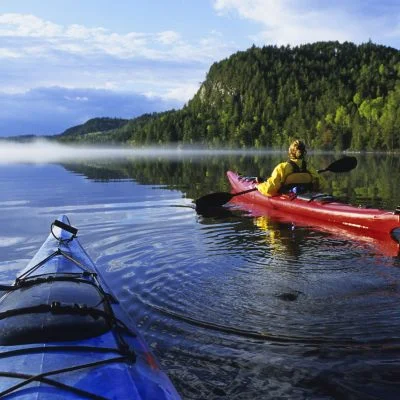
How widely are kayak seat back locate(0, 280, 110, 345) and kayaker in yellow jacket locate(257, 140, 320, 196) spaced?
29.3ft

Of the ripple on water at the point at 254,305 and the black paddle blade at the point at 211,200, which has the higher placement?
the black paddle blade at the point at 211,200

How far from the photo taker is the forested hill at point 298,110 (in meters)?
106

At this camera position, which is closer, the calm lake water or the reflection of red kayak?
the calm lake water

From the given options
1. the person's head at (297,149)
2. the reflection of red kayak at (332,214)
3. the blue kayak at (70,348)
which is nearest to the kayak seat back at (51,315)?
the blue kayak at (70,348)

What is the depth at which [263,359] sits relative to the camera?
4715 mm

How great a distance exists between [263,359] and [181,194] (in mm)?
14182

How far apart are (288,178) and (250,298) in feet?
23.1

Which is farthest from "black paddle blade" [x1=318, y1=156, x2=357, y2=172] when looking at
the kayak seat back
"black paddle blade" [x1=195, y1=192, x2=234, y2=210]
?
the kayak seat back

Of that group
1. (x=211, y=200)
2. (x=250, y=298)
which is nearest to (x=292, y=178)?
(x=211, y=200)

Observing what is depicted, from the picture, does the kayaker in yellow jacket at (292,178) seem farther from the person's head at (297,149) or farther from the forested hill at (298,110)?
the forested hill at (298,110)

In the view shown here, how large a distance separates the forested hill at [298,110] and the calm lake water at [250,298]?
87.4 m

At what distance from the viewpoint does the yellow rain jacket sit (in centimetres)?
1273

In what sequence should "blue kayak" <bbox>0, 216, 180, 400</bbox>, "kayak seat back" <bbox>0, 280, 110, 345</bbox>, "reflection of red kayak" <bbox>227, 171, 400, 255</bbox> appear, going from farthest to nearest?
"reflection of red kayak" <bbox>227, 171, 400, 255</bbox>, "kayak seat back" <bbox>0, 280, 110, 345</bbox>, "blue kayak" <bbox>0, 216, 180, 400</bbox>

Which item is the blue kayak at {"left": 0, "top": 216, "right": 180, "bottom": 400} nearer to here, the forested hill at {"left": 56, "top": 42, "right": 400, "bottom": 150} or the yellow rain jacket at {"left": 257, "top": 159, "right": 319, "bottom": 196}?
the yellow rain jacket at {"left": 257, "top": 159, "right": 319, "bottom": 196}
